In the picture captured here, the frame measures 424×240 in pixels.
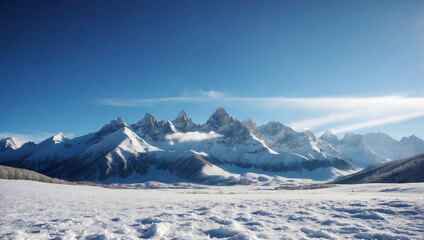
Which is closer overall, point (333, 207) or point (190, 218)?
point (190, 218)

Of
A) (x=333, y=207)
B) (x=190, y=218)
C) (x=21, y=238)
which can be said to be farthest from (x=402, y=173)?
(x=21, y=238)

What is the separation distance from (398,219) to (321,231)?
501 centimetres

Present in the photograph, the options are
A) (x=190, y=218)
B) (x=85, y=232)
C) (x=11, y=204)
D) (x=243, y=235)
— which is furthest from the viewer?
(x=11, y=204)

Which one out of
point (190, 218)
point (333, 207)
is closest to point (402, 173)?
point (333, 207)

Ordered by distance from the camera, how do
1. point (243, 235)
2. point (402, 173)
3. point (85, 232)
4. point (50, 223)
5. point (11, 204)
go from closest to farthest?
point (243, 235)
point (85, 232)
point (50, 223)
point (11, 204)
point (402, 173)

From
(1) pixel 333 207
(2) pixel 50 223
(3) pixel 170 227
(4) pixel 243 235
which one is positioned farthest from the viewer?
(1) pixel 333 207

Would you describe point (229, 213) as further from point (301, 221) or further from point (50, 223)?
point (50, 223)

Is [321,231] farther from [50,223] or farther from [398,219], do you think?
[50,223]

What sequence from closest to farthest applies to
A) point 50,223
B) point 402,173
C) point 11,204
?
1. point 50,223
2. point 11,204
3. point 402,173

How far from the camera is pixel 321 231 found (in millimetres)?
10078

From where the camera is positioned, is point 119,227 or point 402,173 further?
point 402,173

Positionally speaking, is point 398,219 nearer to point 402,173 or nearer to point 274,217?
point 274,217

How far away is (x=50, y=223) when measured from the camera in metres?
11.8

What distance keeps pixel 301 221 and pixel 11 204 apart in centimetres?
2054
